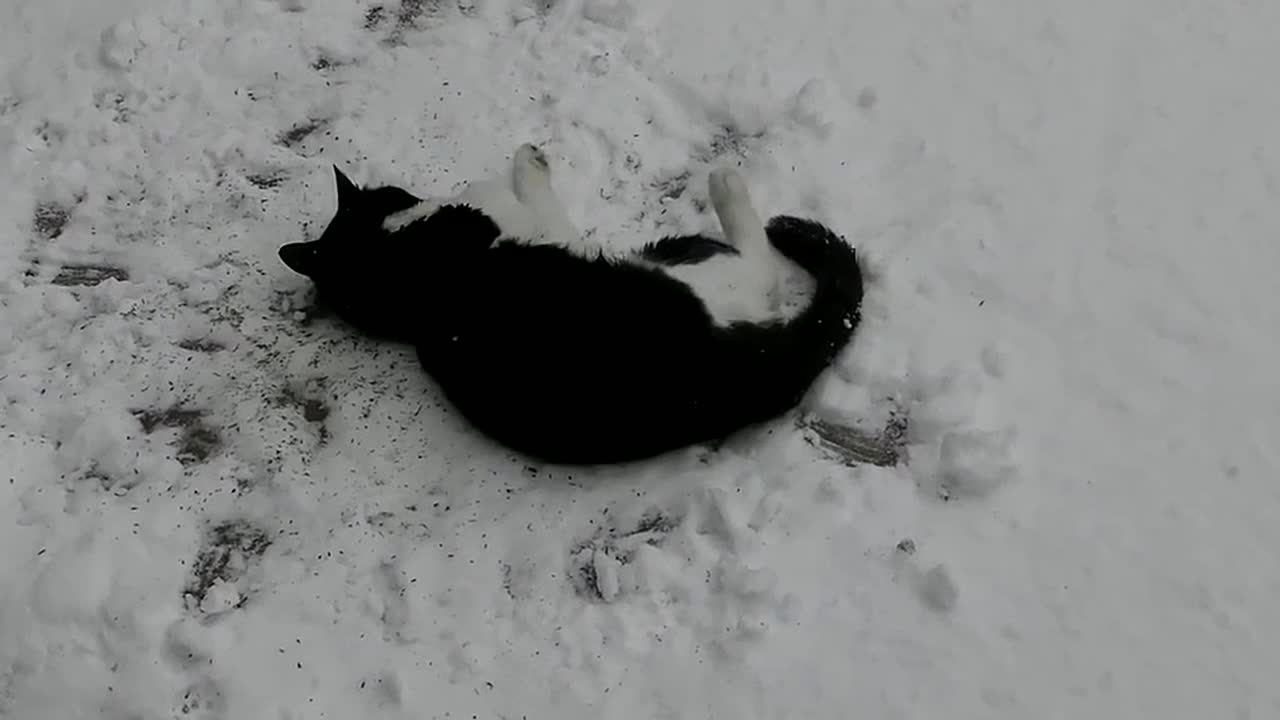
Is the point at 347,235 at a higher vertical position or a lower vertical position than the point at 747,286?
lower

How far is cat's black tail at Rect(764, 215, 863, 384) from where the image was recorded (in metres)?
2.69

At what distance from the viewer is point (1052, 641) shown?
241 centimetres

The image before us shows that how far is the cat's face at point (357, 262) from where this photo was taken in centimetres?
303

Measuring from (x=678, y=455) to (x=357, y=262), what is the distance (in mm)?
1160

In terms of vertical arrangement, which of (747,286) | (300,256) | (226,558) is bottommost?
(226,558)

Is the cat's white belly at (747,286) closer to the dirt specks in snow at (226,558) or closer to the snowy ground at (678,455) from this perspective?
the snowy ground at (678,455)

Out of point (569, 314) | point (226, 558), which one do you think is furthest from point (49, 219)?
point (569, 314)

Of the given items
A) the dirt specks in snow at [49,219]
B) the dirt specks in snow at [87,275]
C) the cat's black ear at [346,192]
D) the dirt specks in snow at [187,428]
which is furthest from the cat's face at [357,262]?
the dirt specks in snow at [49,219]

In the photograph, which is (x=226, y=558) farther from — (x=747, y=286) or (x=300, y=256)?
(x=747, y=286)

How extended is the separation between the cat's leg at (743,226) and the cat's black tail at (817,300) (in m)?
0.06

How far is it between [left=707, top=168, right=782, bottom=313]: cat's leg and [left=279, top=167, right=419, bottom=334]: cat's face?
977mm

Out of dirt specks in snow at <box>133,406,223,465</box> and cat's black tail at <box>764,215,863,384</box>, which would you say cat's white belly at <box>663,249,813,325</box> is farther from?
dirt specks in snow at <box>133,406,223,465</box>

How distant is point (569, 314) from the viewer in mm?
2688

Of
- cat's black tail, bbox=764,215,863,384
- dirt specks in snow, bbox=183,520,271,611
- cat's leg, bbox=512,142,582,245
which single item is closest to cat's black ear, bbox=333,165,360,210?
cat's leg, bbox=512,142,582,245
